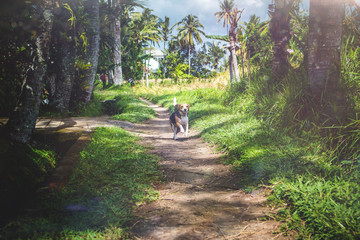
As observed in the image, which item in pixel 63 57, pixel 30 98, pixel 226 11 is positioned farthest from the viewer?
pixel 226 11

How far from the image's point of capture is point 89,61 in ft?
33.5

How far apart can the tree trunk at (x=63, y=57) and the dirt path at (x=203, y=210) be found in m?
5.98

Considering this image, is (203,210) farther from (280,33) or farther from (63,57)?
(63,57)

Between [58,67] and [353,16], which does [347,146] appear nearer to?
[353,16]

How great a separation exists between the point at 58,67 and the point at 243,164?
7017 mm

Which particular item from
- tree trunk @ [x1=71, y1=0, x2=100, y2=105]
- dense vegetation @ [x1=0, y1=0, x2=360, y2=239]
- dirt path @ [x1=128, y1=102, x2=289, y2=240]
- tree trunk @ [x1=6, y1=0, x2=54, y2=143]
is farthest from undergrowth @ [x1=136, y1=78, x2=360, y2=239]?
tree trunk @ [x1=71, y1=0, x2=100, y2=105]

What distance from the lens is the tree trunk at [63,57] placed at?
24.7ft

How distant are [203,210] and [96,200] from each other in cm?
109

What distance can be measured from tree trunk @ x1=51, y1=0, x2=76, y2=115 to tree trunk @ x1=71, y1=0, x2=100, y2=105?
4.49ft

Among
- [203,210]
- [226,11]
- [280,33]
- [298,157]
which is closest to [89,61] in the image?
[280,33]

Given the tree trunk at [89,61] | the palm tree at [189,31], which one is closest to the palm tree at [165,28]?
the palm tree at [189,31]

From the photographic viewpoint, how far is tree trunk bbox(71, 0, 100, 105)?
9.90 m

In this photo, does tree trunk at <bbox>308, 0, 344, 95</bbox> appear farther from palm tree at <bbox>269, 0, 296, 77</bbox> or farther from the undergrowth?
palm tree at <bbox>269, 0, 296, 77</bbox>

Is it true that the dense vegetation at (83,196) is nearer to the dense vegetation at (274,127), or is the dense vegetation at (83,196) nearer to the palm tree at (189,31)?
the dense vegetation at (274,127)
